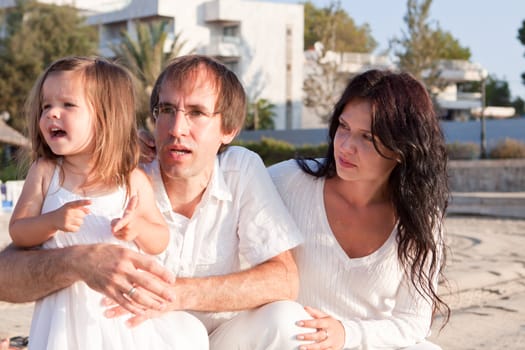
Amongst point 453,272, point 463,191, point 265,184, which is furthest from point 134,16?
point 265,184

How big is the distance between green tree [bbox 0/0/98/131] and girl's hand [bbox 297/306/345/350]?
36389 mm

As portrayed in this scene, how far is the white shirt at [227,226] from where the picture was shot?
2906 millimetres

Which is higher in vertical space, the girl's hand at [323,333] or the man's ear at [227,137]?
the man's ear at [227,137]

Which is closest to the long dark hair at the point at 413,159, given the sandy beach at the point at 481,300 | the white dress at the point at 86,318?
the white dress at the point at 86,318

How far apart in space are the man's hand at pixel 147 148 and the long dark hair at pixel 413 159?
2.44 feet

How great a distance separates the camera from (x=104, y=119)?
9.18 feet

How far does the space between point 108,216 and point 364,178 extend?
0.99 m

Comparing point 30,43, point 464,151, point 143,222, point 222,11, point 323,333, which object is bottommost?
point 464,151

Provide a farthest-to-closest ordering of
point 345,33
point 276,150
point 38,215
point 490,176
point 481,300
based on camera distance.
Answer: point 345,33, point 276,150, point 490,176, point 481,300, point 38,215

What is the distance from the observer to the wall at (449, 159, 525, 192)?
772 inches

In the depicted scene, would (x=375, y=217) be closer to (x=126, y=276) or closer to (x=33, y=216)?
(x=126, y=276)

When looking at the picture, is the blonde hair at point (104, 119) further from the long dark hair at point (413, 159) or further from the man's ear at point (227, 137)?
the long dark hair at point (413, 159)

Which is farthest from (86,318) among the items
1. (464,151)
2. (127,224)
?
(464,151)

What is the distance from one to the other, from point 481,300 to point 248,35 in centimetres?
4083
